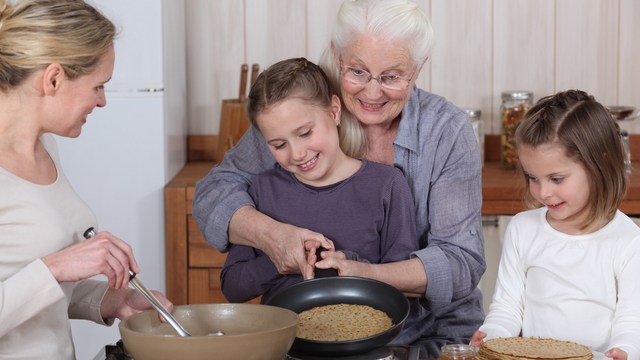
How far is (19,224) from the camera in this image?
1641 mm

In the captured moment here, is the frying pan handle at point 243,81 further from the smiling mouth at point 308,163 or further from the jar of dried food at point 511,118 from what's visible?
the smiling mouth at point 308,163

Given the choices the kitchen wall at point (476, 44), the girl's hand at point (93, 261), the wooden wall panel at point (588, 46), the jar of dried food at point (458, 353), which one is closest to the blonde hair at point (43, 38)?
the girl's hand at point (93, 261)

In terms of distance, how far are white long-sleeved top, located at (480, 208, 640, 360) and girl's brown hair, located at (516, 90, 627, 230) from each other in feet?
0.17

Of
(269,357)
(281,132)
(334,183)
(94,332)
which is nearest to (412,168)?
(334,183)

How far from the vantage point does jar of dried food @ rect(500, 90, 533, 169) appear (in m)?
3.39

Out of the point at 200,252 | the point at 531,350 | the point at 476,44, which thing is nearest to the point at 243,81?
the point at 200,252

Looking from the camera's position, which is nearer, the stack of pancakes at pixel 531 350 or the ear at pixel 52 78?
the stack of pancakes at pixel 531 350

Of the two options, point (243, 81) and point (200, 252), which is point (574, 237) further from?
point (243, 81)

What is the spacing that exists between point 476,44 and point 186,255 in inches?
52.2

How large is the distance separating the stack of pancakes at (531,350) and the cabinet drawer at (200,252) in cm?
155

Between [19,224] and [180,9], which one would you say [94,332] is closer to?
[180,9]

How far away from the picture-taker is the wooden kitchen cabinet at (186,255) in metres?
3.03

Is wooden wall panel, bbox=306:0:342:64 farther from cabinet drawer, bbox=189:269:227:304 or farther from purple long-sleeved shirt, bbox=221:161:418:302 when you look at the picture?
purple long-sleeved shirt, bbox=221:161:418:302

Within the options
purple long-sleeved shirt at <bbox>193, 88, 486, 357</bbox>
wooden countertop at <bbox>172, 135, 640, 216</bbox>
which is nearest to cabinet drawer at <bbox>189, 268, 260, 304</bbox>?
wooden countertop at <bbox>172, 135, 640, 216</bbox>
